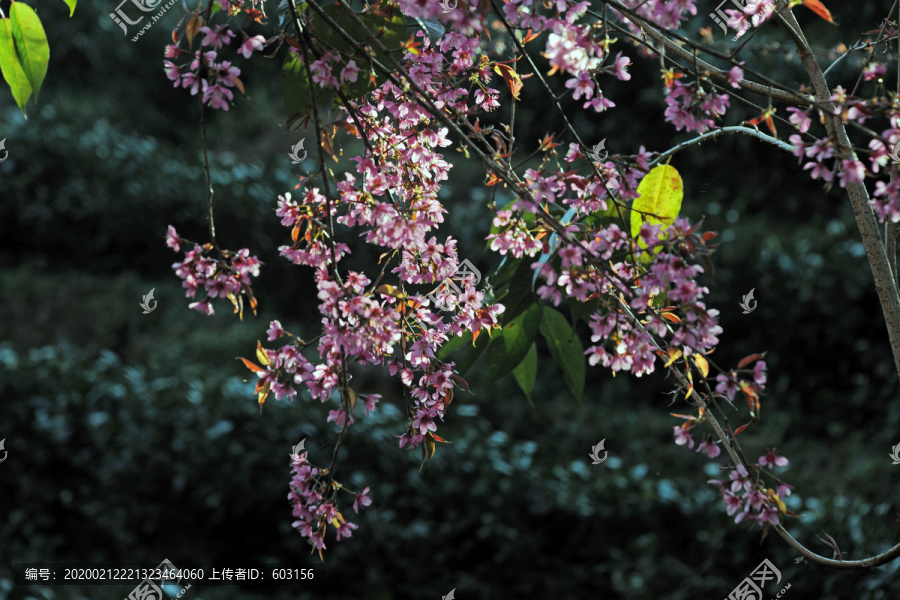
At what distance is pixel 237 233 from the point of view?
4273 mm

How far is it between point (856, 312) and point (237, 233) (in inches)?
122

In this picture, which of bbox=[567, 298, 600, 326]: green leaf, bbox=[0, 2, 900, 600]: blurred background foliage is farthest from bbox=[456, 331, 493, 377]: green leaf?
bbox=[0, 2, 900, 600]: blurred background foliage

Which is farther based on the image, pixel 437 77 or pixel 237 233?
pixel 237 233

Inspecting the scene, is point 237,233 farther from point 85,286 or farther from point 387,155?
point 387,155

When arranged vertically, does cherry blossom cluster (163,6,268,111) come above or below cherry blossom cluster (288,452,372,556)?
above

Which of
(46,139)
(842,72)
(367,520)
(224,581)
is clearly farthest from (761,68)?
(46,139)

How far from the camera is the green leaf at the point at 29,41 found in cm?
88
